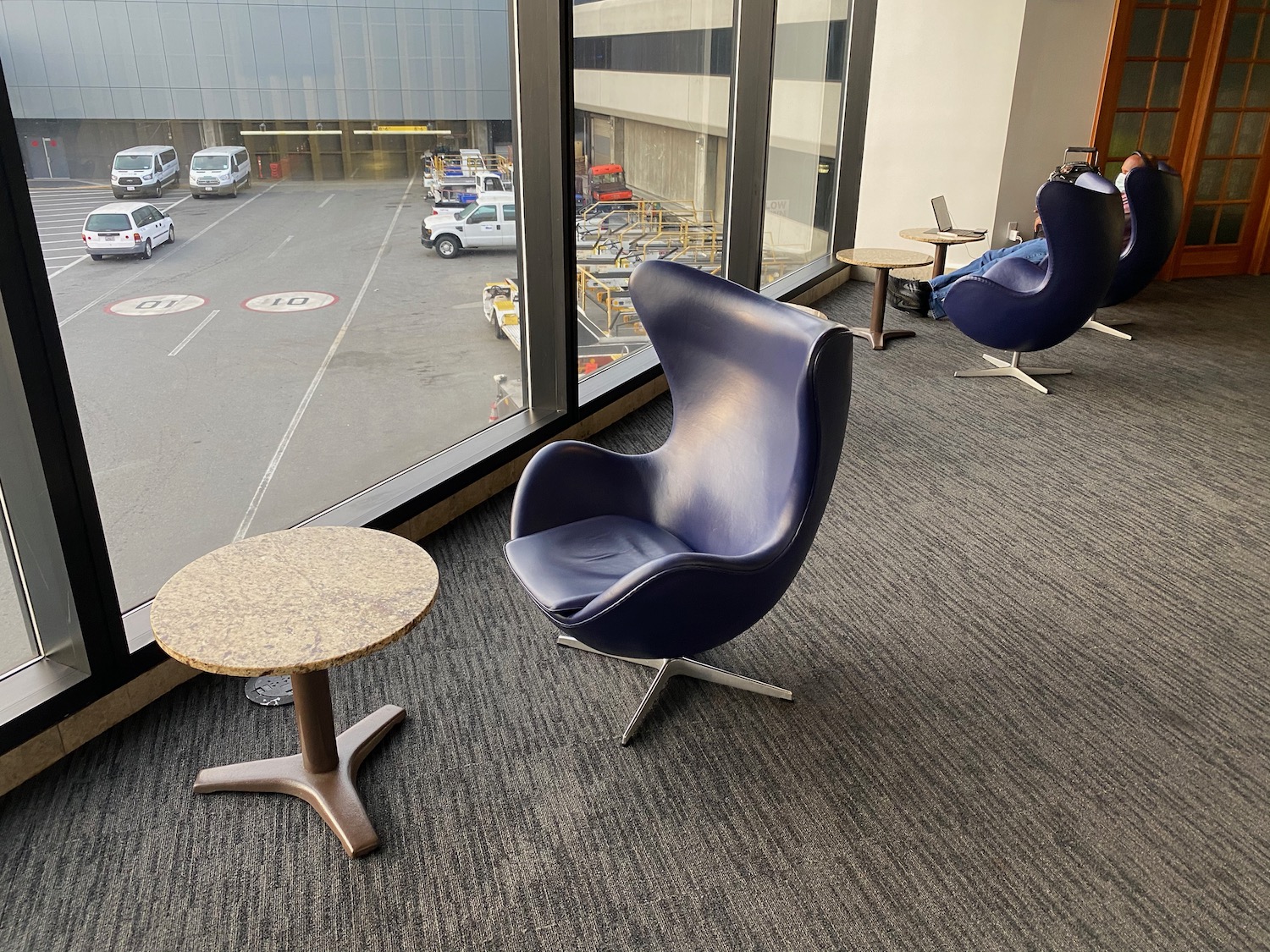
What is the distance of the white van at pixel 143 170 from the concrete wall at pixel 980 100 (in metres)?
5.51

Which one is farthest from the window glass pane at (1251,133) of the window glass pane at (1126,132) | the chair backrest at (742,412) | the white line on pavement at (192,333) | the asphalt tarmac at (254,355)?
the white line on pavement at (192,333)

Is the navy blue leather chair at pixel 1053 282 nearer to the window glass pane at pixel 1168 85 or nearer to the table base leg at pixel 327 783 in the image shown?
the window glass pane at pixel 1168 85

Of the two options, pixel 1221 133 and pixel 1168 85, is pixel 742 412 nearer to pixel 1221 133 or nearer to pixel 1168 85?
pixel 1168 85

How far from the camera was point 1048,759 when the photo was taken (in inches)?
86.2

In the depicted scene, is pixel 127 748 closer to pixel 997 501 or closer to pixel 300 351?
pixel 300 351

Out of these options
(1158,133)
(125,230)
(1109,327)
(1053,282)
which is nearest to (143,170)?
(125,230)

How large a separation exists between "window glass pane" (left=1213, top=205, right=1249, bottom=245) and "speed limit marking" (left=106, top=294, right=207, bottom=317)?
7184 millimetres

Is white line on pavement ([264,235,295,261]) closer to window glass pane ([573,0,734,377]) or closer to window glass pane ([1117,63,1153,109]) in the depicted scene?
window glass pane ([573,0,734,377])

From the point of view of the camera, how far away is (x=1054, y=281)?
4.32 meters

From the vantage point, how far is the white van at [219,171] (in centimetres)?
230

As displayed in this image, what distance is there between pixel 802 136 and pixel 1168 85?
99.9 inches

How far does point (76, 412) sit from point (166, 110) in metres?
0.71

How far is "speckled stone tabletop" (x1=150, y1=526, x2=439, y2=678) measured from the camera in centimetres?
169

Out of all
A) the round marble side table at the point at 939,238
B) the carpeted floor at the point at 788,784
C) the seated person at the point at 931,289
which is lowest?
the carpeted floor at the point at 788,784
